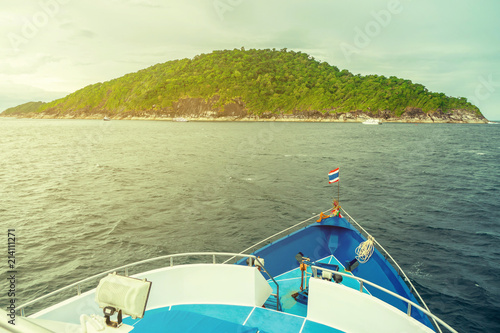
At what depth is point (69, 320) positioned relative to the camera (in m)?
7.33

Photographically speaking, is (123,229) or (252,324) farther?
(123,229)

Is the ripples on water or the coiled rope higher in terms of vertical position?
the coiled rope

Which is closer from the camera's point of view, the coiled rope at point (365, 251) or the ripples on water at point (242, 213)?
the coiled rope at point (365, 251)

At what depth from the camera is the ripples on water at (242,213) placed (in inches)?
704

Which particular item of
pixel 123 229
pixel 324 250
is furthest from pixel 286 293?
pixel 123 229

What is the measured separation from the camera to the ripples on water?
58.6 feet

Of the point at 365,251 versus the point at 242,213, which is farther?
the point at 242,213

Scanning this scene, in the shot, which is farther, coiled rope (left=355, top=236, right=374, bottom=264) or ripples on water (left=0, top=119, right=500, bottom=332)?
ripples on water (left=0, top=119, right=500, bottom=332)

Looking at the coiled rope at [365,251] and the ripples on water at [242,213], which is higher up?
the coiled rope at [365,251]

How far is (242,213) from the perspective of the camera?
1088 inches

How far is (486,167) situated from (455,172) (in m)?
9.61

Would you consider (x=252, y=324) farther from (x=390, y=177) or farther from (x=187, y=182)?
(x=390, y=177)

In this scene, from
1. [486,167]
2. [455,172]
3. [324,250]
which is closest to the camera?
[324,250]

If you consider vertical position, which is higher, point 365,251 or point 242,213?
point 365,251
